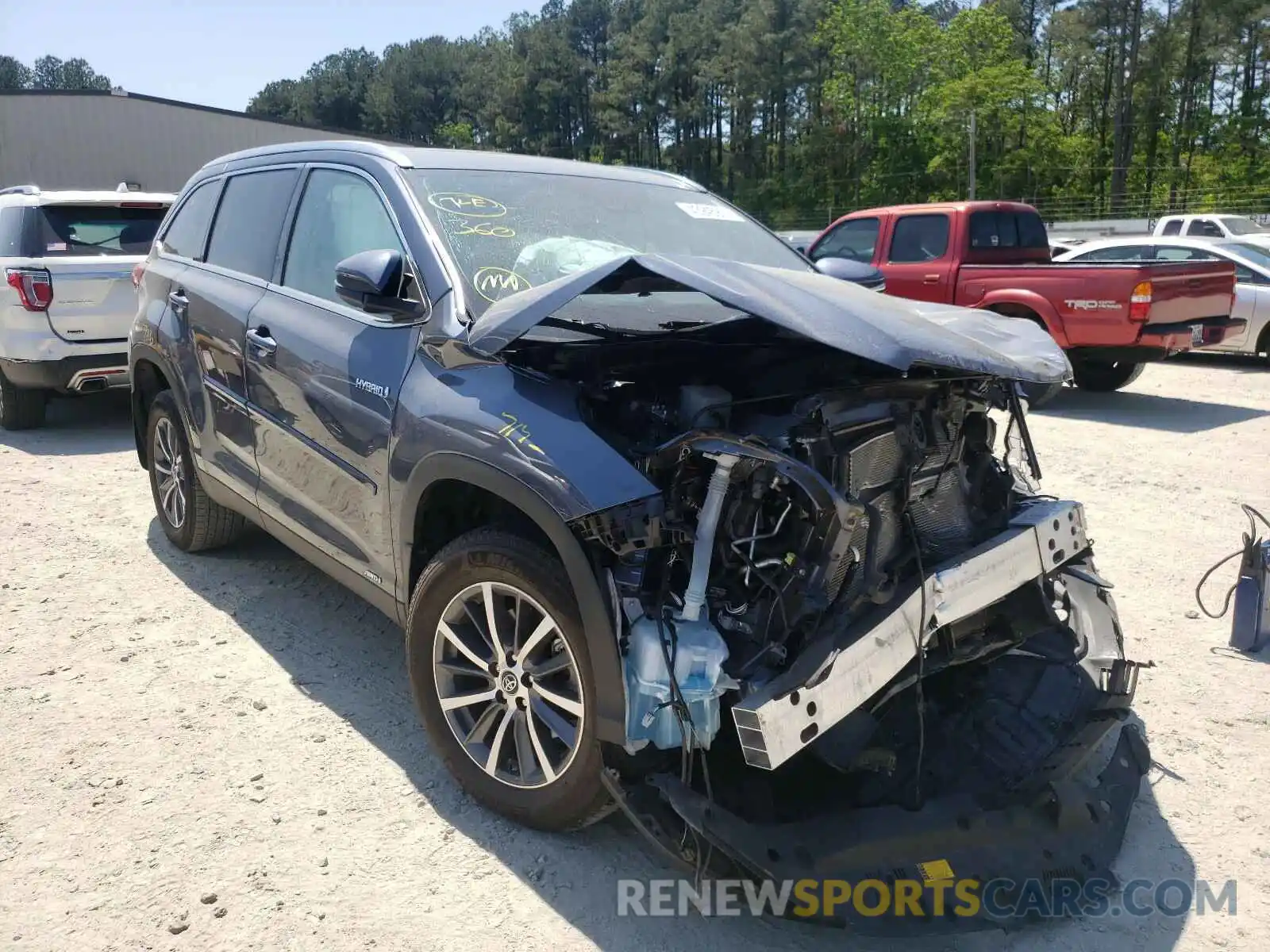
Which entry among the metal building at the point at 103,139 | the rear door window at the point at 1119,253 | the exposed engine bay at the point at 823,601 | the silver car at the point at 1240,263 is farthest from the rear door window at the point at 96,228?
the metal building at the point at 103,139

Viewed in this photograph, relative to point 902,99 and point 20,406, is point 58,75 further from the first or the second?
point 20,406

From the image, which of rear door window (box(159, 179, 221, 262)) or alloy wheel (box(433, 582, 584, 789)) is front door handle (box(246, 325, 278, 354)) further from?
alloy wheel (box(433, 582, 584, 789))

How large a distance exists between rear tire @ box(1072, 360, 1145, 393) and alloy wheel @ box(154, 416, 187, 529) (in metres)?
8.60

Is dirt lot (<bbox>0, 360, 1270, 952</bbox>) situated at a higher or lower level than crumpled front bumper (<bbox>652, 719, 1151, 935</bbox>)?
lower

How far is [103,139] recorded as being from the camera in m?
29.6

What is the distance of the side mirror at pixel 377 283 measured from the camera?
3.07 m

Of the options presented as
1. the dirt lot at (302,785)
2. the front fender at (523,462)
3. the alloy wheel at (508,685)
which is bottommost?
the dirt lot at (302,785)

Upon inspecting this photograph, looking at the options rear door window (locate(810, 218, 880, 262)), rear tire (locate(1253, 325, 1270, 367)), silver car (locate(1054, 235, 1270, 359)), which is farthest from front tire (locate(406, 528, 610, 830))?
rear tire (locate(1253, 325, 1270, 367))

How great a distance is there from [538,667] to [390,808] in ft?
2.51

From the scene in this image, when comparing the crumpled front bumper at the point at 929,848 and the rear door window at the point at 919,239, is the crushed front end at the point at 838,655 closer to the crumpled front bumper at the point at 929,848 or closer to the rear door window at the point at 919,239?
the crumpled front bumper at the point at 929,848

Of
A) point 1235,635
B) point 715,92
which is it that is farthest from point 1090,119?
point 1235,635

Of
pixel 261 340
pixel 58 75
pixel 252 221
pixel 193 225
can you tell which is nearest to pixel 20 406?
pixel 193 225
